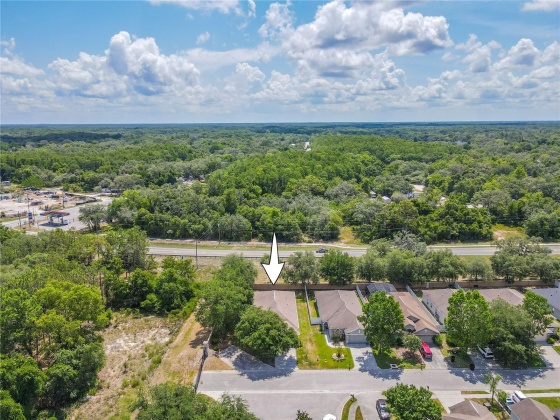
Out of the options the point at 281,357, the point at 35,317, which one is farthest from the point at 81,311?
the point at 281,357

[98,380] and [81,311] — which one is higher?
[81,311]

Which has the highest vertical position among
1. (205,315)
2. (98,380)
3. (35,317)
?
(35,317)

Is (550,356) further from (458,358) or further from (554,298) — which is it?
(554,298)

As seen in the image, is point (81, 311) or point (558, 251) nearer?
point (81, 311)

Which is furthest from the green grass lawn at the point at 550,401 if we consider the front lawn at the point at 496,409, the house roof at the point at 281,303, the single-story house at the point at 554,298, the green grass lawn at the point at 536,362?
the house roof at the point at 281,303

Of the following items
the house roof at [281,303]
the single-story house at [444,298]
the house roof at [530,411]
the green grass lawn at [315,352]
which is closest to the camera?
the house roof at [530,411]

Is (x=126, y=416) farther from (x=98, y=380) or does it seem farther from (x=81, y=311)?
(x=81, y=311)

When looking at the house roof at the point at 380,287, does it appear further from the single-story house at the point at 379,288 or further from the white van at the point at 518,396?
the white van at the point at 518,396

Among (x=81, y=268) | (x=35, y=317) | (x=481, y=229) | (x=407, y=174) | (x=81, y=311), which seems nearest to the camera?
(x=35, y=317)

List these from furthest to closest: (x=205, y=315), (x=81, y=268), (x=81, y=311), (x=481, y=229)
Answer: (x=481, y=229) → (x=81, y=268) → (x=205, y=315) → (x=81, y=311)
